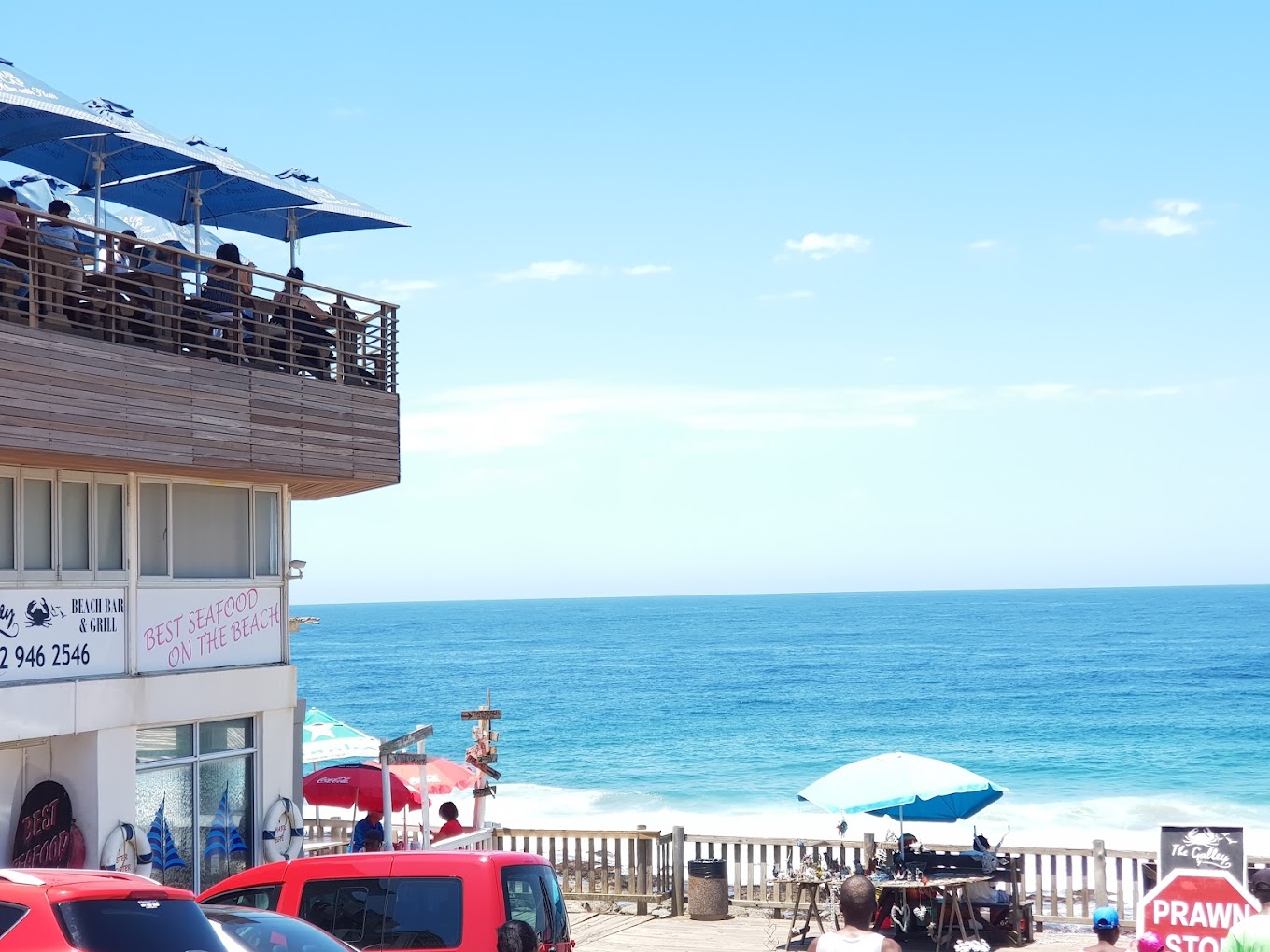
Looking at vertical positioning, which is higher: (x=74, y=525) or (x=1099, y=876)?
(x=74, y=525)

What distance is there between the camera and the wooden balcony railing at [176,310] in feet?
40.1

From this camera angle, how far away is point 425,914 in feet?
31.1

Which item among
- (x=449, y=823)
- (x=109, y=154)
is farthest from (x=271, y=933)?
(x=449, y=823)

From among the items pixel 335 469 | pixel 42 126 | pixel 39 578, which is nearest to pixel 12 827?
pixel 39 578

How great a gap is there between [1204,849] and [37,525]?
1025 cm

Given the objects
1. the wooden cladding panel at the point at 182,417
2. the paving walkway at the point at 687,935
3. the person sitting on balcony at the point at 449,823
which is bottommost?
the paving walkway at the point at 687,935

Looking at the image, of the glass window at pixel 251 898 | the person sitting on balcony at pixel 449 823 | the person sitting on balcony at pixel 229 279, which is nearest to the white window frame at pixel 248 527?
the person sitting on balcony at pixel 229 279

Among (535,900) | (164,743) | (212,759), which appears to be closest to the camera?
(535,900)

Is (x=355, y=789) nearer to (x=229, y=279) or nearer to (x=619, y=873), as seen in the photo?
(x=619, y=873)

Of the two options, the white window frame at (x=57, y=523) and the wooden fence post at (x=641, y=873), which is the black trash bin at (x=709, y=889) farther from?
the white window frame at (x=57, y=523)

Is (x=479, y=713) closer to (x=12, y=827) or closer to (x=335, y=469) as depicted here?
(x=335, y=469)

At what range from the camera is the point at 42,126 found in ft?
40.3

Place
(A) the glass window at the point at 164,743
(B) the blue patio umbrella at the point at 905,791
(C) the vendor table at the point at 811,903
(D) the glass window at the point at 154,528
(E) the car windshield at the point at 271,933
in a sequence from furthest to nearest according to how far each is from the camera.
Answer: (C) the vendor table at the point at 811,903, (B) the blue patio umbrella at the point at 905,791, (D) the glass window at the point at 154,528, (A) the glass window at the point at 164,743, (E) the car windshield at the point at 271,933

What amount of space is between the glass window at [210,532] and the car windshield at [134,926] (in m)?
7.39
